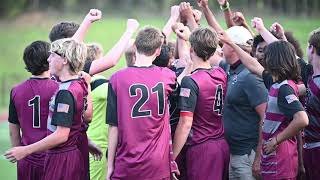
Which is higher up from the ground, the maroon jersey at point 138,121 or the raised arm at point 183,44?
the raised arm at point 183,44

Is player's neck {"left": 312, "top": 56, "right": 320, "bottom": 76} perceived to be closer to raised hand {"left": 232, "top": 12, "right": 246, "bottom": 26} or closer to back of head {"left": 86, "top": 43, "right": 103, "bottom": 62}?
raised hand {"left": 232, "top": 12, "right": 246, "bottom": 26}

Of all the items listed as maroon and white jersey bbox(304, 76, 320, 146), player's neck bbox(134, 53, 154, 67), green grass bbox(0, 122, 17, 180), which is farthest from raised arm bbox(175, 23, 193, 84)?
green grass bbox(0, 122, 17, 180)

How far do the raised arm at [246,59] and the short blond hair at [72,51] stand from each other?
4.26ft

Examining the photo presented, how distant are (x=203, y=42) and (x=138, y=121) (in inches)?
34.6

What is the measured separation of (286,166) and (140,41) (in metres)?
1.52

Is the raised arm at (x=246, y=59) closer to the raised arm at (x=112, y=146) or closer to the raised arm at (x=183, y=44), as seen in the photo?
the raised arm at (x=183, y=44)

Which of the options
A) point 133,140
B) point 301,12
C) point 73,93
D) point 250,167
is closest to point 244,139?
point 250,167

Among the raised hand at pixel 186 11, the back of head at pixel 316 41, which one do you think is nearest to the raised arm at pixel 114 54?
the raised hand at pixel 186 11

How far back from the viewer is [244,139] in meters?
6.15

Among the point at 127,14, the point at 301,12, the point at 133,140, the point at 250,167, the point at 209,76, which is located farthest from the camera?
the point at 127,14

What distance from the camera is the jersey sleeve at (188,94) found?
18.1 feet

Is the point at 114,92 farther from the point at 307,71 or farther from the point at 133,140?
the point at 307,71

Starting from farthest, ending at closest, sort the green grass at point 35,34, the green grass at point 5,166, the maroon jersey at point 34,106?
1. the green grass at point 35,34
2. the green grass at point 5,166
3. the maroon jersey at point 34,106

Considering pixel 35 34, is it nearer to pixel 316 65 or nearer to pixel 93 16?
pixel 93 16
